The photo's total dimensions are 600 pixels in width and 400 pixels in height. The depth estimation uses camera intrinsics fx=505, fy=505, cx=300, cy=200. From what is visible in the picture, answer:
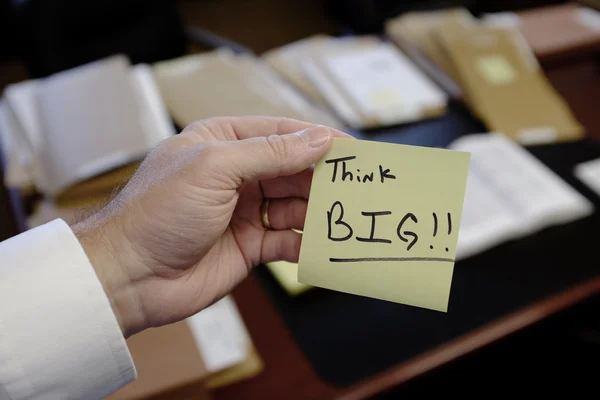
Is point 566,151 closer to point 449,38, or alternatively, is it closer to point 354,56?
point 449,38

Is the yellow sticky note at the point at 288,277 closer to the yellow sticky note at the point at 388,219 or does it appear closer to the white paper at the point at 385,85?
the yellow sticky note at the point at 388,219

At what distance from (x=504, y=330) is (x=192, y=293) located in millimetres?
556

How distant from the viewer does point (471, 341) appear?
874 mm

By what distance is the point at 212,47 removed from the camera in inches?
68.1

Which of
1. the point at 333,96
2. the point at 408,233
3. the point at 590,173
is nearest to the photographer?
the point at 408,233

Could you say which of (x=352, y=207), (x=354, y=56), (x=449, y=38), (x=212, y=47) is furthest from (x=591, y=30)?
(x=352, y=207)

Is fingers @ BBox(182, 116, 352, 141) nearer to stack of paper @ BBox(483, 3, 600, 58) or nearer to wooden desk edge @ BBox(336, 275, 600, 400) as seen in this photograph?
wooden desk edge @ BBox(336, 275, 600, 400)

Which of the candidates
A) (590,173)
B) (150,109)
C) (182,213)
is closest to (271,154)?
(182,213)

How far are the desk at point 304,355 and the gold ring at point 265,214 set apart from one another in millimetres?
200

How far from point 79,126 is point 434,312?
0.83 m

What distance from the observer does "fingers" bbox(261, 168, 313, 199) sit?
2.51 ft

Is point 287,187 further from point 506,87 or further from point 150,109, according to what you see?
point 506,87

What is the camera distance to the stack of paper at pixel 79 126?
1.05 m

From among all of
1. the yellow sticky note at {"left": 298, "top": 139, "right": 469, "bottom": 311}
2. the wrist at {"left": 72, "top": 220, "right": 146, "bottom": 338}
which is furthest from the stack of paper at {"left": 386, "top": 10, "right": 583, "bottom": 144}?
the wrist at {"left": 72, "top": 220, "right": 146, "bottom": 338}
